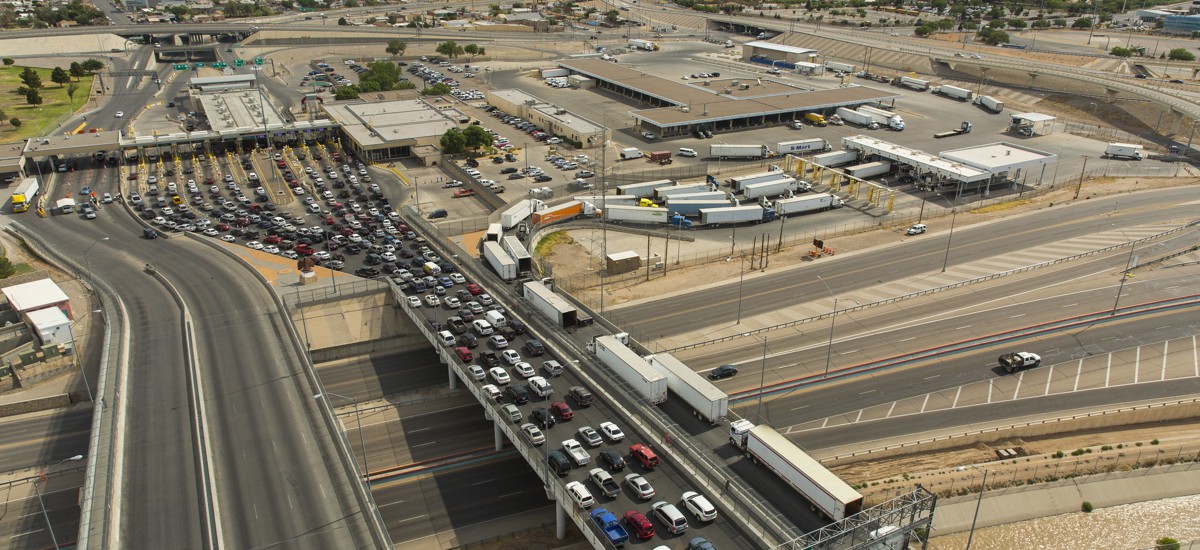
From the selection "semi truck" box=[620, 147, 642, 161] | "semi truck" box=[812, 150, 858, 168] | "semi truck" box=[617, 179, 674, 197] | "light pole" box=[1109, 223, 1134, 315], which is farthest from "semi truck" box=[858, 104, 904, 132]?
"semi truck" box=[617, 179, 674, 197]

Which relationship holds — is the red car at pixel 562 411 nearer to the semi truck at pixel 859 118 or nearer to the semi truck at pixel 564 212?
the semi truck at pixel 564 212

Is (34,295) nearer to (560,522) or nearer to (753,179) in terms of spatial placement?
(560,522)

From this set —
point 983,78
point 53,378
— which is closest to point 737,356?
point 53,378

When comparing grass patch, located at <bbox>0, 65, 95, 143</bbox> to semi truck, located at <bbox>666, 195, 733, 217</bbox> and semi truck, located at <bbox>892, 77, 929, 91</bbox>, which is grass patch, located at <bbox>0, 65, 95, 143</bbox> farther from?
semi truck, located at <bbox>892, 77, 929, 91</bbox>

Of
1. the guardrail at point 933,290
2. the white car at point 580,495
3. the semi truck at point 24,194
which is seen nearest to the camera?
the white car at point 580,495

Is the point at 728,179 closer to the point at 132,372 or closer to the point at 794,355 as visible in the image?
the point at 794,355

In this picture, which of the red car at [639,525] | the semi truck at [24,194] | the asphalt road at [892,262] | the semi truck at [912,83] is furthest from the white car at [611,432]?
the semi truck at [912,83]
